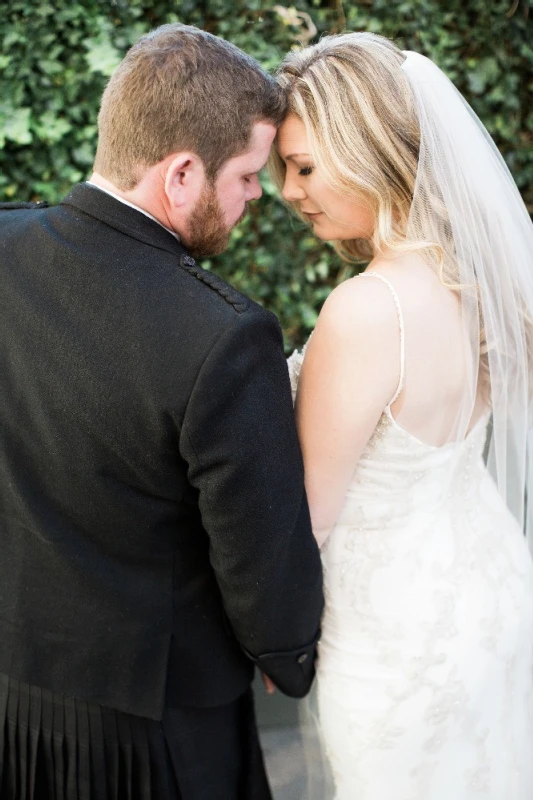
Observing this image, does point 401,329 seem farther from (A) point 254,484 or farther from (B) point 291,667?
(B) point 291,667

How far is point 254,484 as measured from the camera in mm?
1648

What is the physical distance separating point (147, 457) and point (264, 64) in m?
2.37

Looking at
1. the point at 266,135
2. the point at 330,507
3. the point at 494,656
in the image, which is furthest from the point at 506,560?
the point at 266,135

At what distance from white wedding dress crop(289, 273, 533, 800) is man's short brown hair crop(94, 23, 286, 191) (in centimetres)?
82

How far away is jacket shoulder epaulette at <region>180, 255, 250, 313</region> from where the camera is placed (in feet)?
5.24

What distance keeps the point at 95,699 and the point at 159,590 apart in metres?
0.28

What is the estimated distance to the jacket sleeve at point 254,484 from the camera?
156cm

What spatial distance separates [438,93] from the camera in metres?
2.04

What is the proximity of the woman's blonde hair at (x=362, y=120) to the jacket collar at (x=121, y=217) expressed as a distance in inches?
22.2

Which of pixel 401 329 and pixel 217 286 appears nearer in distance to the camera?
pixel 217 286

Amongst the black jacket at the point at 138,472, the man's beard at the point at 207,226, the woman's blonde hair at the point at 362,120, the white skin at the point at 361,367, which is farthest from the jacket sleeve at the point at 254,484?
the woman's blonde hair at the point at 362,120

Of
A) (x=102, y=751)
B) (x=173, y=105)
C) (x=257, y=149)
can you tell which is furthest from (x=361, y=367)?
(x=102, y=751)

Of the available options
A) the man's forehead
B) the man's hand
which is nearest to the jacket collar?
the man's forehead

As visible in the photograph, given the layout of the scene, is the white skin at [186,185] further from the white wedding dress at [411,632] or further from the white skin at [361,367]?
the white wedding dress at [411,632]
